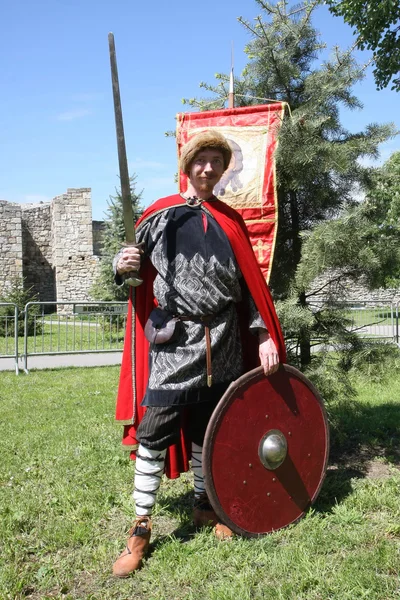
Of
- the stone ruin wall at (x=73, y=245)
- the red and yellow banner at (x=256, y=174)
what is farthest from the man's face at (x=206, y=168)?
the stone ruin wall at (x=73, y=245)

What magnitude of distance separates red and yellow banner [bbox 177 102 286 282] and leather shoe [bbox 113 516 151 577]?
1665 millimetres

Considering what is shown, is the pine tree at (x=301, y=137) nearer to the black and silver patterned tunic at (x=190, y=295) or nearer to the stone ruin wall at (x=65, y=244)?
the black and silver patterned tunic at (x=190, y=295)

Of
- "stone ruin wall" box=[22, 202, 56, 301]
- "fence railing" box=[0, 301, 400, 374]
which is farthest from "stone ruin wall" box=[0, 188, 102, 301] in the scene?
"fence railing" box=[0, 301, 400, 374]

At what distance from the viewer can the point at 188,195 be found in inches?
107

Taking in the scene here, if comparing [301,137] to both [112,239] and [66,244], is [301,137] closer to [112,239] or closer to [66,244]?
[112,239]

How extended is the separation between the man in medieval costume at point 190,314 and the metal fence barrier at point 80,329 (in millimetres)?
7318

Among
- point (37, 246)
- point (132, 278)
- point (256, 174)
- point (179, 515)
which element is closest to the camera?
point (132, 278)

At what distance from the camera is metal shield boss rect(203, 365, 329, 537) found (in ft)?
8.07

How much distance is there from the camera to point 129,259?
2.49 metres

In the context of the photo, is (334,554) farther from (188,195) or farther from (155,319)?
(188,195)

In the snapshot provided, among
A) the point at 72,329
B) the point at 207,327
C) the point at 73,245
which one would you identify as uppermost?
the point at 73,245

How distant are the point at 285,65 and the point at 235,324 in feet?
6.34

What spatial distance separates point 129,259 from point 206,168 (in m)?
0.54

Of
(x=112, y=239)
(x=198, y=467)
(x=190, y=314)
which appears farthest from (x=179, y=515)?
(x=112, y=239)
